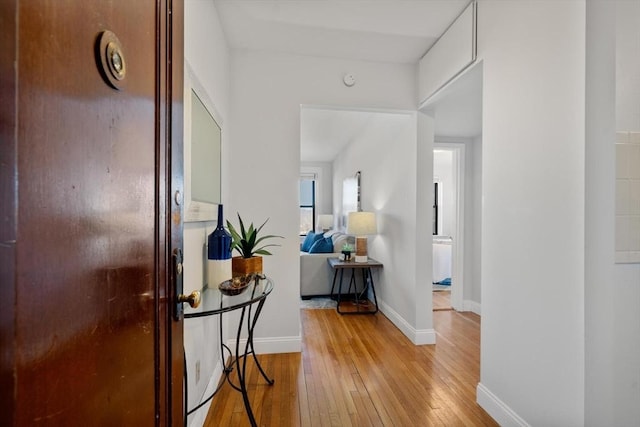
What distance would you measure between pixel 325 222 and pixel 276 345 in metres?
4.19

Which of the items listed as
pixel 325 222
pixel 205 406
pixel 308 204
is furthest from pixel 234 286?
pixel 308 204

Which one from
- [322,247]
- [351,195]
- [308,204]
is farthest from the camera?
[308,204]

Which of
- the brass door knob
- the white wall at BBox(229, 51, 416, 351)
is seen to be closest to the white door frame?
the white wall at BBox(229, 51, 416, 351)

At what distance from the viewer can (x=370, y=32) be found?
2.21 metres

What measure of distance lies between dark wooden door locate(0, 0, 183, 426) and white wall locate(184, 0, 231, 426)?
26.2 inches

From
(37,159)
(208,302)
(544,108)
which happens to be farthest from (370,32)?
(37,159)

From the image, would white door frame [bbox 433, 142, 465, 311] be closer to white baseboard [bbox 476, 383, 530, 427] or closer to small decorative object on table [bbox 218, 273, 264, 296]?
white baseboard [bbox 476, 383, 530, 427]

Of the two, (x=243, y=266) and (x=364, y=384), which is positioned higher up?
(x=243, y=266)

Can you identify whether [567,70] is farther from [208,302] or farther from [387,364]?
[387,364]

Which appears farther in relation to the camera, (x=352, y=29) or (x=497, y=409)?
(x=352, y=29)

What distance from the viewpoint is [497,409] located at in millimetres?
1674

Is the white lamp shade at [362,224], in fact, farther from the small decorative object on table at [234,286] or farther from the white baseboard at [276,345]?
the small decorative object on table at [234,286]

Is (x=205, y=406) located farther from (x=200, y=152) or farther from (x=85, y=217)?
(x=85, y=217)

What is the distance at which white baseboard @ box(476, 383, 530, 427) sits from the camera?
5.08 ft
